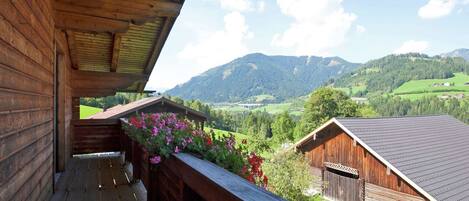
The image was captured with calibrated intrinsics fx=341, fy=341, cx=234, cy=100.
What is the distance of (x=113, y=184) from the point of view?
4.72 metres

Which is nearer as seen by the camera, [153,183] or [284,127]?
[153,183]

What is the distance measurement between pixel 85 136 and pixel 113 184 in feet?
12.0

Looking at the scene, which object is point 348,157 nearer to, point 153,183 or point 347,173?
point 347,173

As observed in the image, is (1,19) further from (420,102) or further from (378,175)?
(420,102)

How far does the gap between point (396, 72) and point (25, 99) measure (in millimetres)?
126867

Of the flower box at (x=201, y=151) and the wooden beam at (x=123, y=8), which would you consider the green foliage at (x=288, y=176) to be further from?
the flower box at (x=201, y=151)

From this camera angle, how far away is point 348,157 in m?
14.5

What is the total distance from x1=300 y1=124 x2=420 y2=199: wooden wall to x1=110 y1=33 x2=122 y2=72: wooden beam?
10.1 m

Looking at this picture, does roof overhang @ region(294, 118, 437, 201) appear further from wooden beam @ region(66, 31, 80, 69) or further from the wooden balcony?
wooden beam @ region(66, 31, 80, 69)

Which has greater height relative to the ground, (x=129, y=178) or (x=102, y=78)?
(x=102, y=78)

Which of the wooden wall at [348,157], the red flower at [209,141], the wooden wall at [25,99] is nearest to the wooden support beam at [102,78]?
the wooden wall at [25,99]

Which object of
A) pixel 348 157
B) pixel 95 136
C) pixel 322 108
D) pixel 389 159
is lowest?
pixel 348 157

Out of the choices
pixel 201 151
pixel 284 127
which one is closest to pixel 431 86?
pixel 284 127

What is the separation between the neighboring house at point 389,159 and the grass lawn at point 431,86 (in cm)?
Answer: 7965
